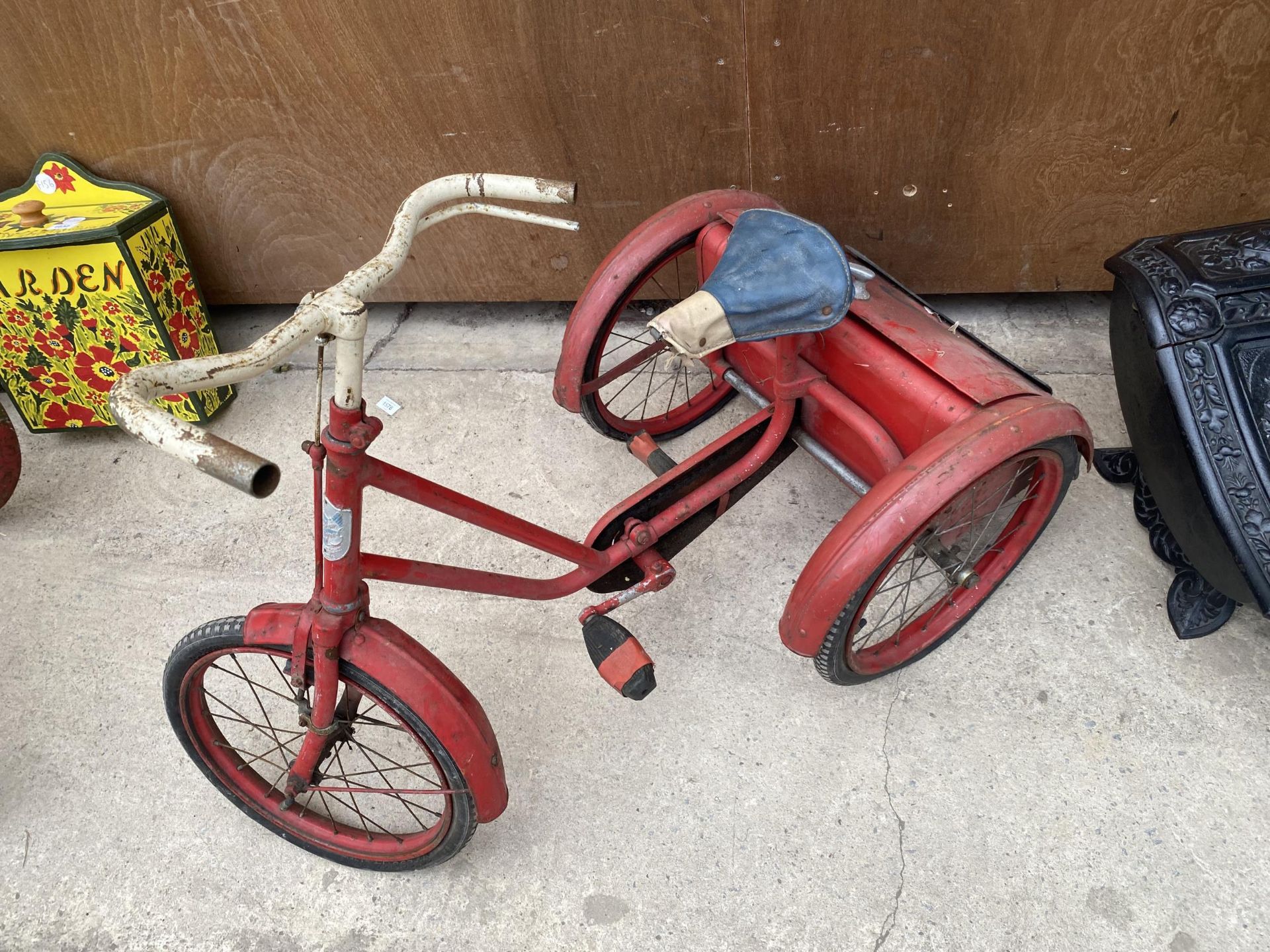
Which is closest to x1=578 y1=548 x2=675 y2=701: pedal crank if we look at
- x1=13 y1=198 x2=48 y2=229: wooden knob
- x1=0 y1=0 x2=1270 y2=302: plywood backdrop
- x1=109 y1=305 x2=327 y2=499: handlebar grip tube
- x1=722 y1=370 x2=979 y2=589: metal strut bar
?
x1=722 y1=370 x2=979 y2=589: metal strut bar

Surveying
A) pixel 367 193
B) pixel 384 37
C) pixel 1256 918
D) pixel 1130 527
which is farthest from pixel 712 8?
pixel 1256 918

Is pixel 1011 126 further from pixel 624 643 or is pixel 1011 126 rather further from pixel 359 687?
pixel 359 687

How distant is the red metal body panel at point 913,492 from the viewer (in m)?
1.52

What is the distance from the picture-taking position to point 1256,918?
1558 millimetres

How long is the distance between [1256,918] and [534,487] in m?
1.86

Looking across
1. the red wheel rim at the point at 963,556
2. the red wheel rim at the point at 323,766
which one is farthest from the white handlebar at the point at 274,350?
the red wheel rim at the point at 963,556

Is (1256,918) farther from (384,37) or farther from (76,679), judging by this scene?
(384,37)

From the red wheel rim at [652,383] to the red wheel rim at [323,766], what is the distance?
101cm

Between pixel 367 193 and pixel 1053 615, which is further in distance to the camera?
pixel 367 193

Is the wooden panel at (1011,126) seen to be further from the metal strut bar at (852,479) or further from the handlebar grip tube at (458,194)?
the handlebar grip tube at (458,194)

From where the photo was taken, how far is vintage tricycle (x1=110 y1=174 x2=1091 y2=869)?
1358mm

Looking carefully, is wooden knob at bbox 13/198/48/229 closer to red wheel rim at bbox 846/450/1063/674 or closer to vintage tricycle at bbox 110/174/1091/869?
vintage tricycle at bbox 110/174/1091/869

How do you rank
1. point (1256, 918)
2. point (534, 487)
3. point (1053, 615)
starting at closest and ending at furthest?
point (1256, 918), point (1053, 615), point (534, 487)

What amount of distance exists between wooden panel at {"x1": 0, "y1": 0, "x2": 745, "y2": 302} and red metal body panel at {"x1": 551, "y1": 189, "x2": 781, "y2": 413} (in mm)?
450
